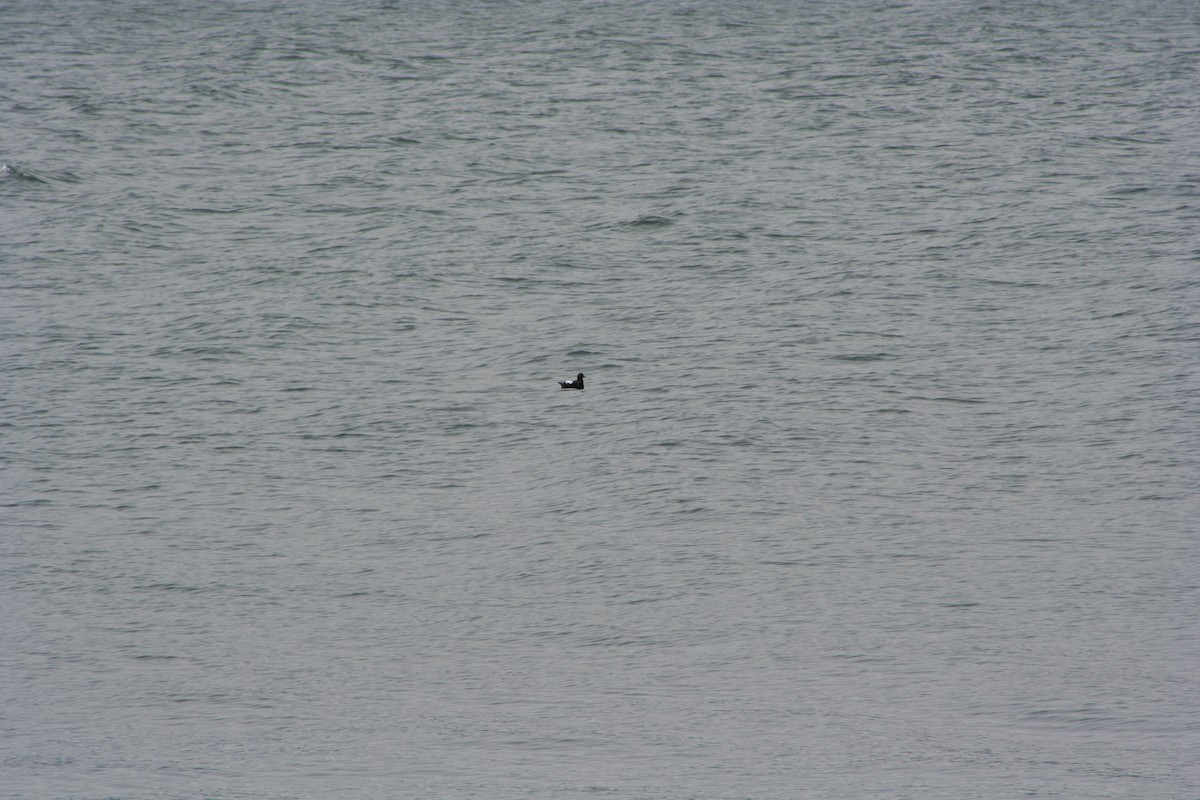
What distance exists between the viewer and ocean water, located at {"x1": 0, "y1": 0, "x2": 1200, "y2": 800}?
55.1 feet

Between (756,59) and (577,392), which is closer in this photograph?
(577,392)

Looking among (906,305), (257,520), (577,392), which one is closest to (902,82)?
(906,305)

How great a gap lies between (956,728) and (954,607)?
11.1 feet

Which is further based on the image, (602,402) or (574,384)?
(574,384)

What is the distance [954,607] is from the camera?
1964 cm

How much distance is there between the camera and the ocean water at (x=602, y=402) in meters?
16.8

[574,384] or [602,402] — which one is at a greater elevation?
[574,384]

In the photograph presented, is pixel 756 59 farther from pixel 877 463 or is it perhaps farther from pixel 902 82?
pixel 877 463

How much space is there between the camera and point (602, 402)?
27.3m

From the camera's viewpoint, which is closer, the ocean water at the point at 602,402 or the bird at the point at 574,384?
the ocean water at the point at 602,402

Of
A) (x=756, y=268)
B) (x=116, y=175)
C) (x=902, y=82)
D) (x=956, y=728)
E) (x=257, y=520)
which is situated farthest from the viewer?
(x=902, y=82)

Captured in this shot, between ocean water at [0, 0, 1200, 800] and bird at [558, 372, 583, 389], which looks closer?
ocean water at [0, 0, 1200, 800]

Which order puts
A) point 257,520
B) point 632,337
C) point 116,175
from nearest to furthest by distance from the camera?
point 257,520
point 632,337
point 116,175

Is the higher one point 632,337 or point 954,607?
point 954,607
